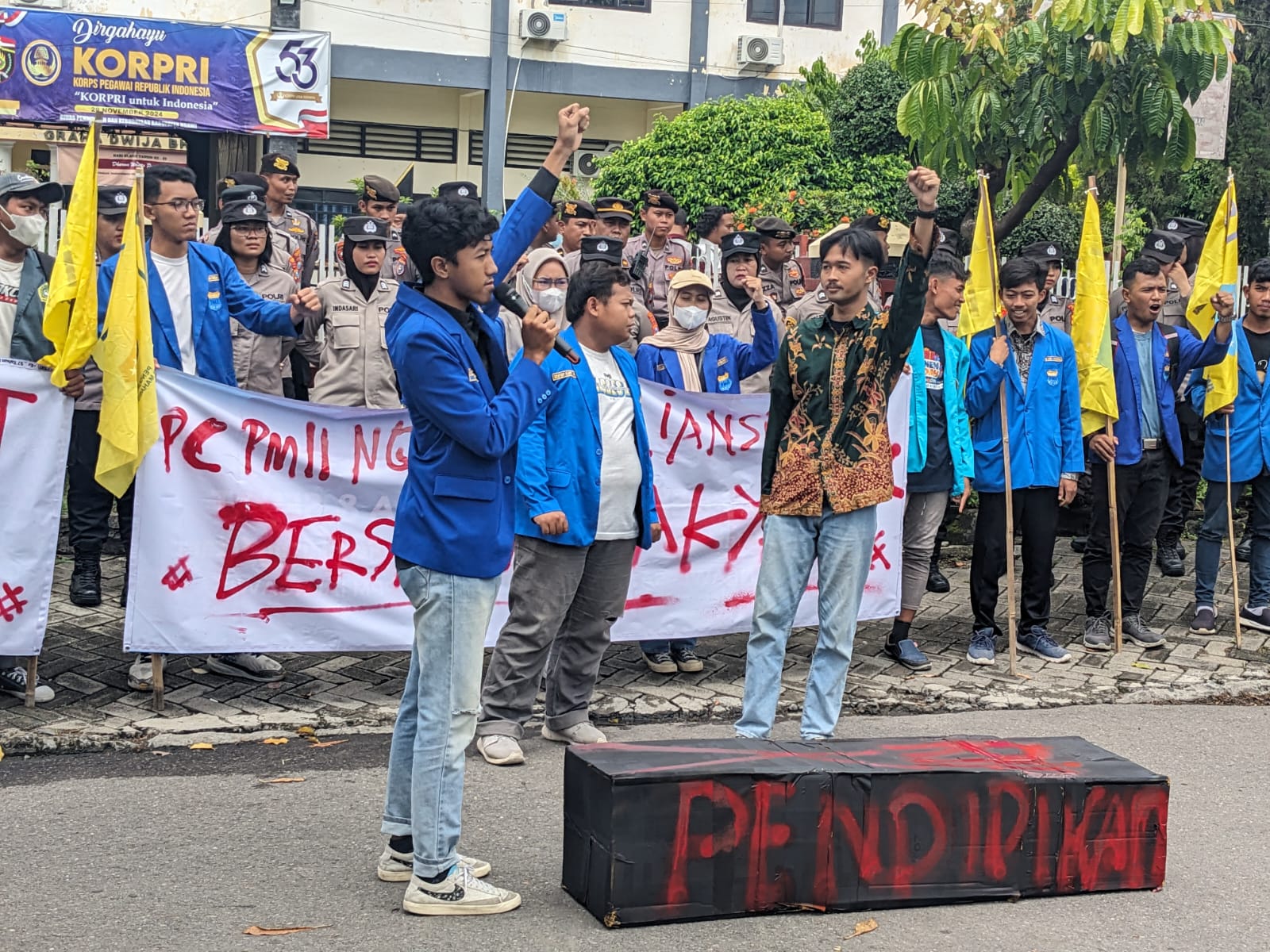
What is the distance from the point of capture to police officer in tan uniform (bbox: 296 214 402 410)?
7418 millimetres

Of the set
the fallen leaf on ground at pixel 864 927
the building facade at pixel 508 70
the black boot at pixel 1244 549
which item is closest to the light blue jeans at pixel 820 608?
the fallen leaf on ground at pixel 864 927

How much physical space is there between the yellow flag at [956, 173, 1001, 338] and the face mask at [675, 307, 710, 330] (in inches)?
49.9

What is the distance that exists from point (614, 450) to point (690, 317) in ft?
4.86

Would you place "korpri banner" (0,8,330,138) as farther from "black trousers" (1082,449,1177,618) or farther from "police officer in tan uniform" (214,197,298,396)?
"black trousers" (1082,449,1177,618)

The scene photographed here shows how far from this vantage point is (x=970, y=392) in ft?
25.5

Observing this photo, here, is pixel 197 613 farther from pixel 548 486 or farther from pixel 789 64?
pixel 789 64

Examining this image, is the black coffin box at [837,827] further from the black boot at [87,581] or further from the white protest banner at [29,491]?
the black boot at [87,581]

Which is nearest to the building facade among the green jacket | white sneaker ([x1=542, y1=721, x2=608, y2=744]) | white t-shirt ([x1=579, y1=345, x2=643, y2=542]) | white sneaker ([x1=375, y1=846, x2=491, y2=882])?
white t-shirt ([x1=579, y1=345, x2=643, y2=542])

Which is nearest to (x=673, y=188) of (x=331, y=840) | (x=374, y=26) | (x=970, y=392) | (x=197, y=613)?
(x=374, y=26)

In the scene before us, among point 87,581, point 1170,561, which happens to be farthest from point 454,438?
point 1170,561

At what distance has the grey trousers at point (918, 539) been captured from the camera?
7.65 meters

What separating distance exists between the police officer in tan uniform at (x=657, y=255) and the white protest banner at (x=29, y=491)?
4.23 meters

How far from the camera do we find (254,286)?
8047 mm

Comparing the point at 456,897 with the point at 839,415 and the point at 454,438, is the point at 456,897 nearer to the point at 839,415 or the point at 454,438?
the point at 454,438
